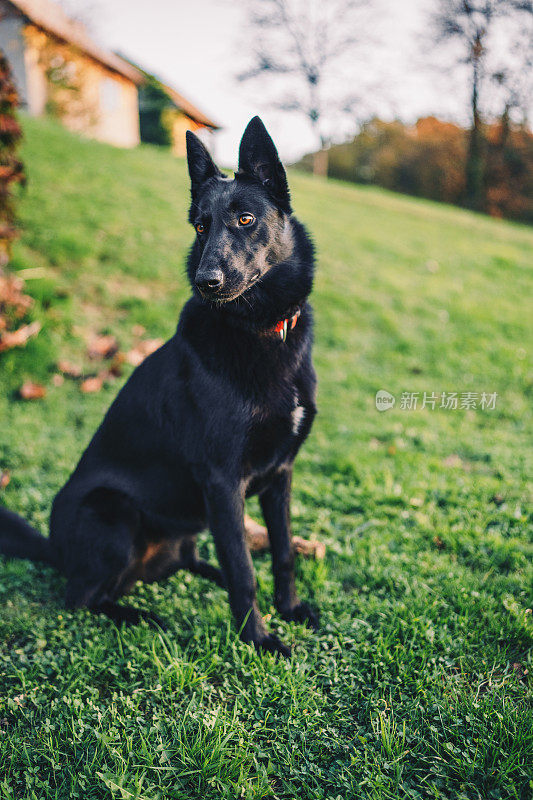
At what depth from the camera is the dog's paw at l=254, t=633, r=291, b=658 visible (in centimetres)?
211

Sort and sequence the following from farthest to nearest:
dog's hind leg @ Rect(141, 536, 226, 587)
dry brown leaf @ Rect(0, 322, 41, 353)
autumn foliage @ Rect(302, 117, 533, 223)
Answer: autumn foliage @ Rect(302, 117, 533, 223)
dry brown leaf @ Rect(0, 322, 41, 353)
dog's hind leg @ Rect(141, 536, 226, 587)

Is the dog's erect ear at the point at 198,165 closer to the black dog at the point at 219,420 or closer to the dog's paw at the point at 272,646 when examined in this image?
the black dog at the point at 219,420

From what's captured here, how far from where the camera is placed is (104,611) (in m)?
2.37

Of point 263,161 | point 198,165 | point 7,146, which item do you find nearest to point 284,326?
point 263,161

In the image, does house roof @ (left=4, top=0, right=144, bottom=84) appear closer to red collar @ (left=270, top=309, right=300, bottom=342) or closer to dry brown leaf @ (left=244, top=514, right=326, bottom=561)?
red collar @ (left=270, top=309, right=300, bottom=342)

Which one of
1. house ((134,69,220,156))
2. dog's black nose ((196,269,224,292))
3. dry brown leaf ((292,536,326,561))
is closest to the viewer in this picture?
dog's black nose ((196,269,224,292))

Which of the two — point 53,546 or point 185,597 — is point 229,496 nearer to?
point 185,597

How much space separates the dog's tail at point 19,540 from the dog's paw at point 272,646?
1.14 m

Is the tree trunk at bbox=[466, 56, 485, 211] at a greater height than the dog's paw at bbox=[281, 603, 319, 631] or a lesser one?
greater

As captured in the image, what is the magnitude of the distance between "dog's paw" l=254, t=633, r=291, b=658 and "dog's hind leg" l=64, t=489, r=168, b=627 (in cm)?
49

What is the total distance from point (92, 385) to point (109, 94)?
1890 cm

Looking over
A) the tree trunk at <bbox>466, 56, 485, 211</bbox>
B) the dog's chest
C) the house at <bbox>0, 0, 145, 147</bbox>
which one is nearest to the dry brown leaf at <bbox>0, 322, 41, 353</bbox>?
the dog's chest

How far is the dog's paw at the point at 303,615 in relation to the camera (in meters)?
2.30

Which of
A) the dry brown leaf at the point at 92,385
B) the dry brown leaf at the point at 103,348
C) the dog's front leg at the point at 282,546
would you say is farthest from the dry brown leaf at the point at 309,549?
the dry brown leaf at the point at 103,348
